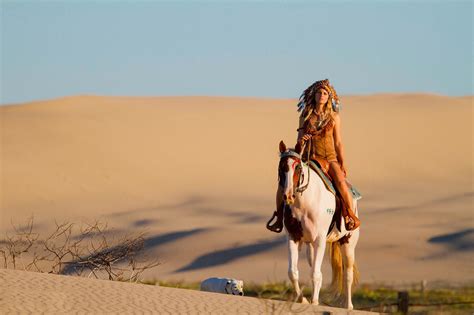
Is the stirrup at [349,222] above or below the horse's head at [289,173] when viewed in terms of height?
below

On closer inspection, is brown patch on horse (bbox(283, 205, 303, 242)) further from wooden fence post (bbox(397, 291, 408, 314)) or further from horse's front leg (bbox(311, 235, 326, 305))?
wooden fence post (bbox(397, 291, 408, 314))

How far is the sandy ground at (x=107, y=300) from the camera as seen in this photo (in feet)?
43.0

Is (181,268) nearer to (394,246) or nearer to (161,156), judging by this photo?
(394,246)

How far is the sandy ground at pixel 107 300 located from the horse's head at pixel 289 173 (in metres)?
1.17

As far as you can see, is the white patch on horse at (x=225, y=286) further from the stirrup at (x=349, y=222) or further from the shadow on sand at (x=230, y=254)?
the shadow on sand at (x=230, y=254)

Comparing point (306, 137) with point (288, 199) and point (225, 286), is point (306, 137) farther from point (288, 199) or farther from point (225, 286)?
point (225, 286)

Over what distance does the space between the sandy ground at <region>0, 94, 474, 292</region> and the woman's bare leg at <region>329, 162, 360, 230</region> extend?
67.7 feet

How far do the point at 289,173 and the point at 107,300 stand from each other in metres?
2.37

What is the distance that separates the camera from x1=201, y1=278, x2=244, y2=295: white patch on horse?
16.0 meters

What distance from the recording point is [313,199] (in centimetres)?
1496

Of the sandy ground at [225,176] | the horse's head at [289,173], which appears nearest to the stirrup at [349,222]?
the horse's head at [289,173]

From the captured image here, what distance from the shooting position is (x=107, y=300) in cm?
1352

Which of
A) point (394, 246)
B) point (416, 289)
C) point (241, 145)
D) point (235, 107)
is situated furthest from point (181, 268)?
point (235, 107)

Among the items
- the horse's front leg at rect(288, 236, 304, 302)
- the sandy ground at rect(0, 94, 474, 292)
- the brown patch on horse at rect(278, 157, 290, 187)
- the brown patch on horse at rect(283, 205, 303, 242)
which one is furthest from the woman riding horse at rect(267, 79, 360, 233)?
the sandy ground at rect(0, 94, 474, 292)
